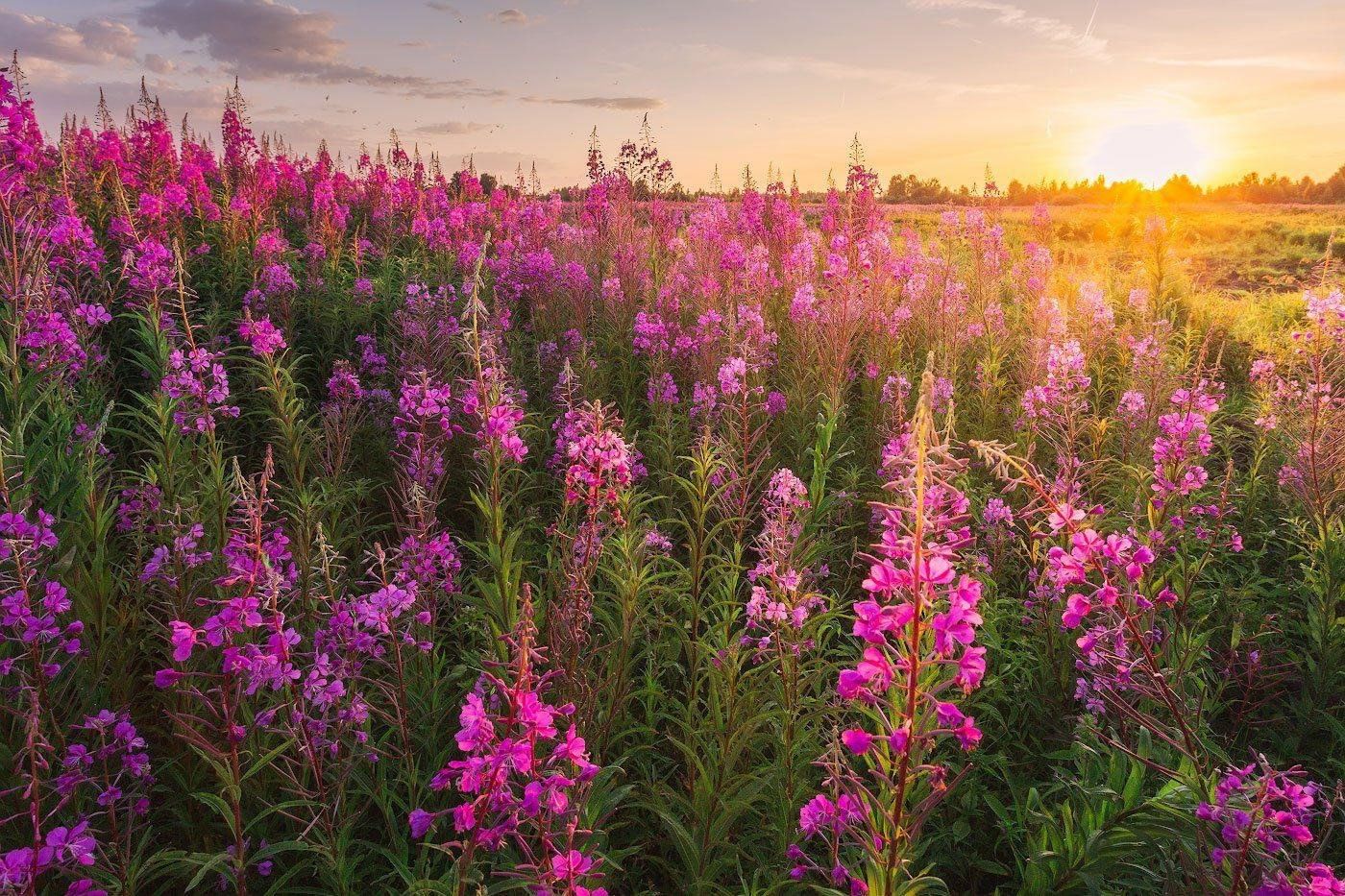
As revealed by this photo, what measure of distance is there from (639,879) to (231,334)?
5893 mm

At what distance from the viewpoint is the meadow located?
5.56 ft

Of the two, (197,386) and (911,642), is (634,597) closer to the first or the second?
(911,642)

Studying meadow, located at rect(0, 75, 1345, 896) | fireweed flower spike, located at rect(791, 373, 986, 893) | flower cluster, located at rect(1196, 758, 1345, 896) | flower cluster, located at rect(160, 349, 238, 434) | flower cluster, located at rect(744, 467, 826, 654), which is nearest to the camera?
fireweed flower spike, located at rect(791, 373, 986, 893)

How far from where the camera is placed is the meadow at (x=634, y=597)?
1695 millimetres

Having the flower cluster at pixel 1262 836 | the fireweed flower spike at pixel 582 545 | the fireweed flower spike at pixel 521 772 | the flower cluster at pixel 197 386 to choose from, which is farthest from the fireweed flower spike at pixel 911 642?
the flower cluster at pixel 197 386

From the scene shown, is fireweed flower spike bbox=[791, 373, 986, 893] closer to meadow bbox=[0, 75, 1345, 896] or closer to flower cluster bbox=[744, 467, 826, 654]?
meadow bbox=[0, 75, 1345, 896]

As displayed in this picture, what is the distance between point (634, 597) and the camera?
106 inches

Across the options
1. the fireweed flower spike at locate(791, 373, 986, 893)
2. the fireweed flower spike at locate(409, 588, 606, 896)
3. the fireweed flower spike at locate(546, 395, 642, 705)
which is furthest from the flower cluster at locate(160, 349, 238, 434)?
the fireweed flower spike at locate(791, 373, 986, 893)

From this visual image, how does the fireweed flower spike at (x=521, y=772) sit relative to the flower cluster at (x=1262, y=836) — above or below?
above

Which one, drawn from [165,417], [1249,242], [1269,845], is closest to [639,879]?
[1269,845]

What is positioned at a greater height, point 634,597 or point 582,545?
point 582,545

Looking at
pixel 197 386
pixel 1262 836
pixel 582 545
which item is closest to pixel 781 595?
pixel 582 545

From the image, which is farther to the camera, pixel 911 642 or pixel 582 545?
pixel 582 545

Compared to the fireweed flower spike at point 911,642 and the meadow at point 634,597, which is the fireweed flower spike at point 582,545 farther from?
the fireweed flower spike at point 911,642
